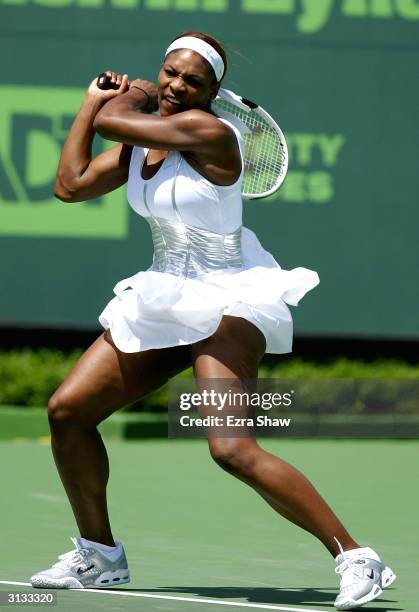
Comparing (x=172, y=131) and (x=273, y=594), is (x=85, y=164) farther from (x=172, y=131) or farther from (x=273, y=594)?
(x=273, y=594)

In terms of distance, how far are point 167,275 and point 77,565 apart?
119 centimetres

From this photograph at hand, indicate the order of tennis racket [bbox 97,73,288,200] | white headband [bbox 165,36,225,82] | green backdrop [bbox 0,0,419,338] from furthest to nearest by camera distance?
green backdrop [bbox 0,0,419,338]
tennis racket [bbox 97,73,288,200]
white headband [bbox 165,36,225,82]

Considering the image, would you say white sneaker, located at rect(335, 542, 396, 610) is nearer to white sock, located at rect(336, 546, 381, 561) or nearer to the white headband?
white sock, located at rect(336, 546, 381, 561)

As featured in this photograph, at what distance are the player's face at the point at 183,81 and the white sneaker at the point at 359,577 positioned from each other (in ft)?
5.77

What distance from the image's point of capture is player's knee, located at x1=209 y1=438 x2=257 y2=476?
5801mm

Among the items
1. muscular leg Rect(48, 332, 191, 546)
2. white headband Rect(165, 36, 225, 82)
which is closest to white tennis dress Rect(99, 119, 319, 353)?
muscular leg Rect(48, 332, 191, 546)

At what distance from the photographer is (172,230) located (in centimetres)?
607

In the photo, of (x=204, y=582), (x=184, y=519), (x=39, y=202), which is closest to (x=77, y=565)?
(x=204, y=582)

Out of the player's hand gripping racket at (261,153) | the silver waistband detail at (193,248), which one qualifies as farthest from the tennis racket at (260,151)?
the silver waistband detail at (193,248)

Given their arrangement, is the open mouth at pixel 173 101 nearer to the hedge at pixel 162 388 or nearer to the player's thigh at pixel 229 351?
the player's thigh at pixel 229 351

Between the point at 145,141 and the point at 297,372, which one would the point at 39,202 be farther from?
the point at 145,141

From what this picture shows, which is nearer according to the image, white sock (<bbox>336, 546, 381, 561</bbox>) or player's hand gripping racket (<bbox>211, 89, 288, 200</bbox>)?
white sock (<bbox>336, 546, 381, 561</bbox>)

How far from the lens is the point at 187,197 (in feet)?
19.5

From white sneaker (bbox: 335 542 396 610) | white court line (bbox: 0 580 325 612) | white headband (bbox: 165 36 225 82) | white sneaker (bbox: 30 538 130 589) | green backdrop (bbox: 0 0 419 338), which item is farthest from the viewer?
green backdrop (bbox: 0 0 419 338)
